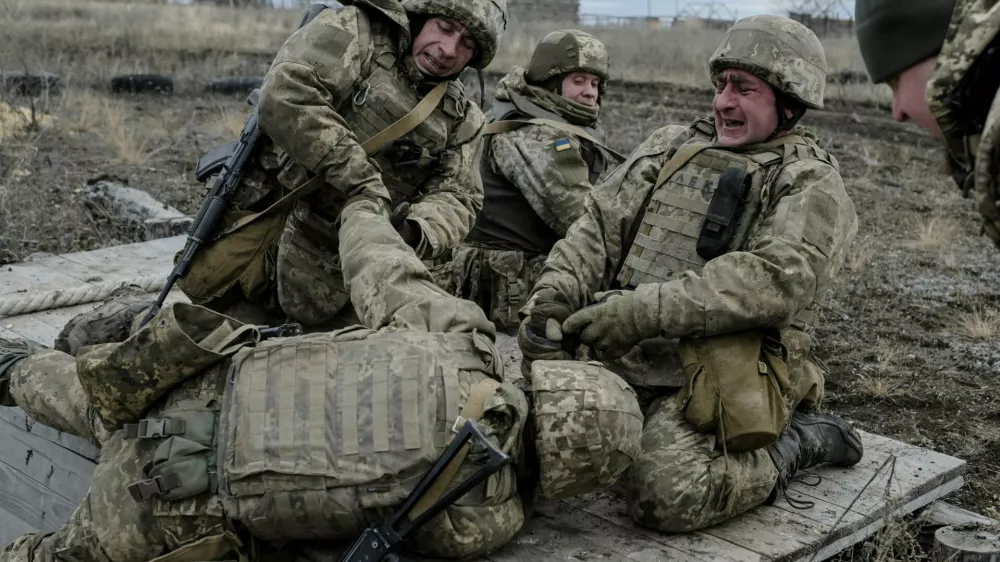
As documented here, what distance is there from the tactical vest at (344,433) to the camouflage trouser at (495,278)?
242cm

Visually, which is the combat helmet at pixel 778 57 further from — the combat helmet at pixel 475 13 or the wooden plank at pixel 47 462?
the wooden plank at pixel 47 462

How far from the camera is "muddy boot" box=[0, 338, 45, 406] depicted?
156 inches

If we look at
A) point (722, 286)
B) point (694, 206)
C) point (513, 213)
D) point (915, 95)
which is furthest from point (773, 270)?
point (513, 213)

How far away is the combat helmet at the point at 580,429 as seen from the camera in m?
3.01

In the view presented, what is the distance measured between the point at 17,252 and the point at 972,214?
7.51m

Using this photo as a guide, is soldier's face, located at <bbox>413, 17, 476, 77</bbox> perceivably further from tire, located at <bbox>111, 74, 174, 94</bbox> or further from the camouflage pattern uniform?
tire, located at <bbox>111, 74, 174, 94</bbox>

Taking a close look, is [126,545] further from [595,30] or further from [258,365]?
[595,30]

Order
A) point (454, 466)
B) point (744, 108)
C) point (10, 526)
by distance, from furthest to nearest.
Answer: point (10, 526) < point (744, 108) < point (454, 466)

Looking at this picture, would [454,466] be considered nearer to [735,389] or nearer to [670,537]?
[670,537]

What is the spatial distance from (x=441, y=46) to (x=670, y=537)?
208 cm

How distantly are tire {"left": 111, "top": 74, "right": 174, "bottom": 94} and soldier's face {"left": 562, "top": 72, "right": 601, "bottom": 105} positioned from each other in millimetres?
9919

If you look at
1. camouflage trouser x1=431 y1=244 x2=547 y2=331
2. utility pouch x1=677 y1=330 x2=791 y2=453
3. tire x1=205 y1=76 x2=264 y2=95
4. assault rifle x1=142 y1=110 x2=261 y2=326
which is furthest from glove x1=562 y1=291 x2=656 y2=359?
tire x1=205 y1=76 x2=264 y2=95

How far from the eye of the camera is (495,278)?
5.65 meters

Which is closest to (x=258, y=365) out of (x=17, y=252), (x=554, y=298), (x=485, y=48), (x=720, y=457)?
(x=554, y=298)
